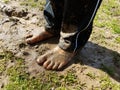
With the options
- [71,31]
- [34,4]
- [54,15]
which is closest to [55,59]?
[71,31]

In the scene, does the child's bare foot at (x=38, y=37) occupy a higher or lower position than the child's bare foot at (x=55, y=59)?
higher

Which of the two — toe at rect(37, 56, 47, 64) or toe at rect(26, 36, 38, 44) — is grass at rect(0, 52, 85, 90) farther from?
toe at rect(26, 36, 38, 44)

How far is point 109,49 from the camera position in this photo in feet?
13.5

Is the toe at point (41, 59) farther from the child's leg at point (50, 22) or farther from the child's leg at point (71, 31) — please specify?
the child's leg at point (50, 22)

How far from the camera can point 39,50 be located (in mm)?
3758

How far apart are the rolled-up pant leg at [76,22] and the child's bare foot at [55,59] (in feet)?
0.22

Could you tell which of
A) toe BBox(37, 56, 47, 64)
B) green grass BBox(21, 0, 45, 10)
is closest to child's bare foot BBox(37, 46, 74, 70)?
toe BBox(37, 56, 47, 64)

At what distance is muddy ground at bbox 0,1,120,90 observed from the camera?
3.59 m

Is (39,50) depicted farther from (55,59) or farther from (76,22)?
(76,22)

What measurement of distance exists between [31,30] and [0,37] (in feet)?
1.39

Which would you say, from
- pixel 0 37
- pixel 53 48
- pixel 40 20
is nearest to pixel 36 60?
pixel 53 48

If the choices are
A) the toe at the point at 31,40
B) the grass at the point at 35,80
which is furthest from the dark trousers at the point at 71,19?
the grass at the point at 35,80

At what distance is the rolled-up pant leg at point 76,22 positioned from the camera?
10.5 ft

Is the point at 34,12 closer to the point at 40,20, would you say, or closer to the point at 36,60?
the point at 40,20
